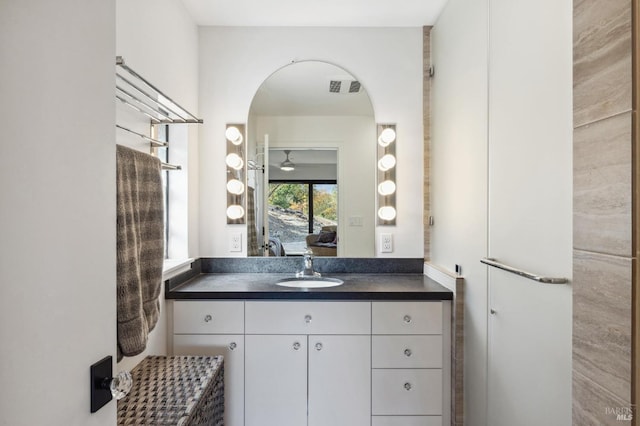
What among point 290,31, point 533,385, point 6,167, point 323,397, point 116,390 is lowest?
point 323,397

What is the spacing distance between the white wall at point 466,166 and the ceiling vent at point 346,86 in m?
0.48

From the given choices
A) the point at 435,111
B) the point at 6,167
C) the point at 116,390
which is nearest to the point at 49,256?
the point at 6,167

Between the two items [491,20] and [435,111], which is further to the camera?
[435,111]

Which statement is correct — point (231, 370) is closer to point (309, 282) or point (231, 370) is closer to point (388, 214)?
point (309, 282)

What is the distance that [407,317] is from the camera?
1.89 metres

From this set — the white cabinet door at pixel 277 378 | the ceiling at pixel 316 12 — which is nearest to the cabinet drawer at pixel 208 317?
the white cabinet door at pixel 277 378

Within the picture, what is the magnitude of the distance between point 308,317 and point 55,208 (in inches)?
57.8

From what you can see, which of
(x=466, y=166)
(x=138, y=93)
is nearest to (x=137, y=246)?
(x=138, y=93)

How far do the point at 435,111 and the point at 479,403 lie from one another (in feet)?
5.20

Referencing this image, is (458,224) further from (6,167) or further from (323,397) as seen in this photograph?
(6,167)

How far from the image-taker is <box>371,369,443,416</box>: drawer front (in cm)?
188

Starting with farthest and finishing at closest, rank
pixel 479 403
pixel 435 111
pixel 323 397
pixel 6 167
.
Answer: pixel 435 111
pixel 323 397
pixel 479 403
pixel 6 167

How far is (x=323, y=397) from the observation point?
1875 millimetres

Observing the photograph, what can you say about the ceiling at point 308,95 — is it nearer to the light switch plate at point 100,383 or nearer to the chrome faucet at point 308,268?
the chrome faucet at point 308,268
